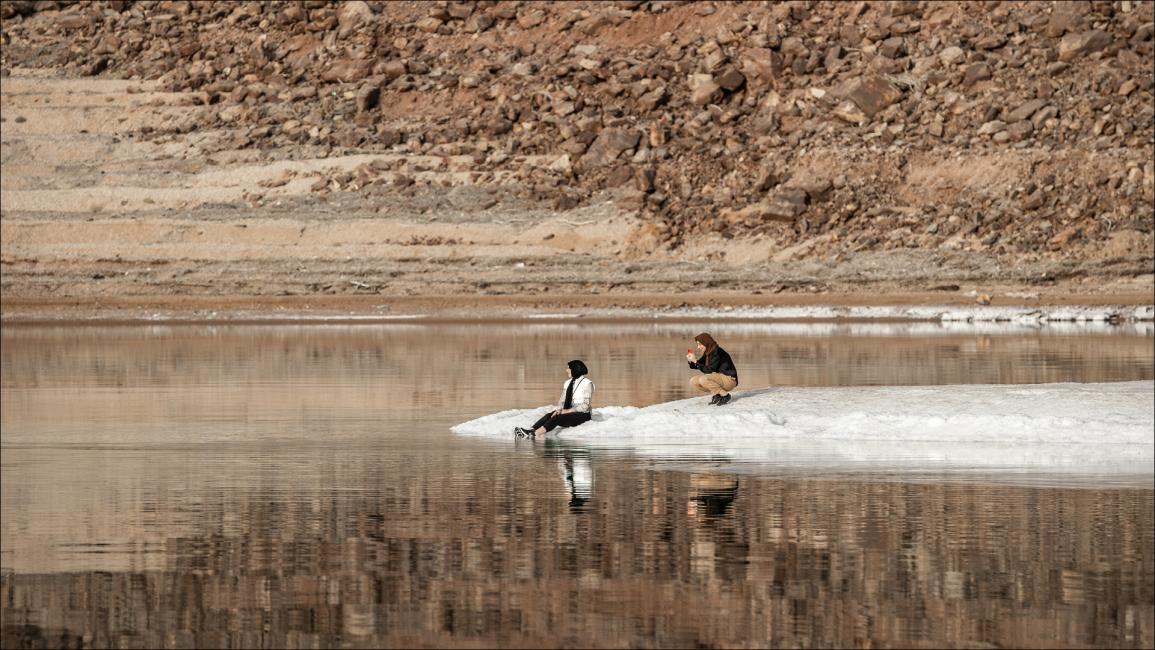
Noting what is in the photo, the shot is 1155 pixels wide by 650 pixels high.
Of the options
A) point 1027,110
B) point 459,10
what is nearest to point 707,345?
point 1027,110

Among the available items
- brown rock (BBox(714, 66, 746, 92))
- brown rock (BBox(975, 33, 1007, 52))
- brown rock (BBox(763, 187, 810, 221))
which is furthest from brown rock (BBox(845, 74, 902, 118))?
brown rock (BBox(763, 187, 810, 221))

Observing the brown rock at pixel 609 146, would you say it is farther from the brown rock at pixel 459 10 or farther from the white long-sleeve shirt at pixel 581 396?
the white long-sleeve shirt at pixel 581 396

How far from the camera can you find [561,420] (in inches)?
776

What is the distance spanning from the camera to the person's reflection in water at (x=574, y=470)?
1425cm

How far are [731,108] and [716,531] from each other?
60.5 metres

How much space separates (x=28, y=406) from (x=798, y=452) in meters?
10.9

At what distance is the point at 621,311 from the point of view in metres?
57.5

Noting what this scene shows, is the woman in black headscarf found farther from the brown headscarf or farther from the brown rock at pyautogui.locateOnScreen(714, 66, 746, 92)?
the brown rock at pyautogui.locateOnScreen(714, 66, 746, 92)

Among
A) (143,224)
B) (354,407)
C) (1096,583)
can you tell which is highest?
(143,224)

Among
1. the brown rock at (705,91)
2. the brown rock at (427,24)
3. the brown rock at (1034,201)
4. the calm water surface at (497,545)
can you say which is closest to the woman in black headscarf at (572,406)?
the calm water surface at (497,545)

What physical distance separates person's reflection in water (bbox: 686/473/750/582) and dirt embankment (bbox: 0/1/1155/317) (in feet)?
146

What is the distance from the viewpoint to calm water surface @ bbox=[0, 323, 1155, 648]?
376 inches

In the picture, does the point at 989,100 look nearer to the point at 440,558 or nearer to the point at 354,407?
the point at 354,407

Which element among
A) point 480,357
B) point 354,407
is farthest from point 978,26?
point 354,407
